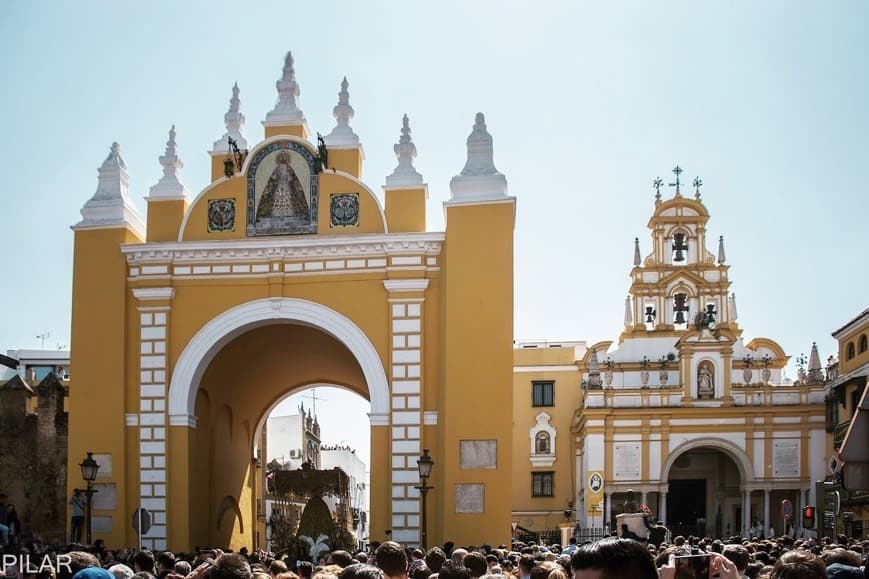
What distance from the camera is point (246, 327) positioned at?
73.6ft

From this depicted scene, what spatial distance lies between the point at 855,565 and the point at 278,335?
64.6 feet

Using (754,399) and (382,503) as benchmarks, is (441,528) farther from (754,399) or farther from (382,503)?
(754,399)

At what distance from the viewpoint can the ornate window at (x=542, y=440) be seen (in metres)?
45.3

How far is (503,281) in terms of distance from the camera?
838 inches

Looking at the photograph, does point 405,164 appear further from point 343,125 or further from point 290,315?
point 290,315

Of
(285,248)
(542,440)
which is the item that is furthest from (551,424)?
(285,248)

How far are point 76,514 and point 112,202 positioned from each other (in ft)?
20.9

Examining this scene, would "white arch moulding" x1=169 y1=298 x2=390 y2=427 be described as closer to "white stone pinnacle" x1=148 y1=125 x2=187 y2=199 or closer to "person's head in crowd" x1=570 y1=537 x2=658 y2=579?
"white stone pinnacle" x1=148 y1=125 x2=187 y2=199

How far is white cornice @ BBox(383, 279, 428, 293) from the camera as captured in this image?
21.7m

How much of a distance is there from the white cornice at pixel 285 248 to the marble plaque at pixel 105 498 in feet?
15.1

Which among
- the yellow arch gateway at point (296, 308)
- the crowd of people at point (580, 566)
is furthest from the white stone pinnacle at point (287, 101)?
the crowd of people at point (580, 566)

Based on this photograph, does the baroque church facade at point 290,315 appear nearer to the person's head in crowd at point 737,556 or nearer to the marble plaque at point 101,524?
the marble plaque at point 101,524

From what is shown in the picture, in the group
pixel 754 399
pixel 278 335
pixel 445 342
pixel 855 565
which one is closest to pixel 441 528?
pixel 445 342

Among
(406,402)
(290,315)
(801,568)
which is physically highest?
(290,315)
